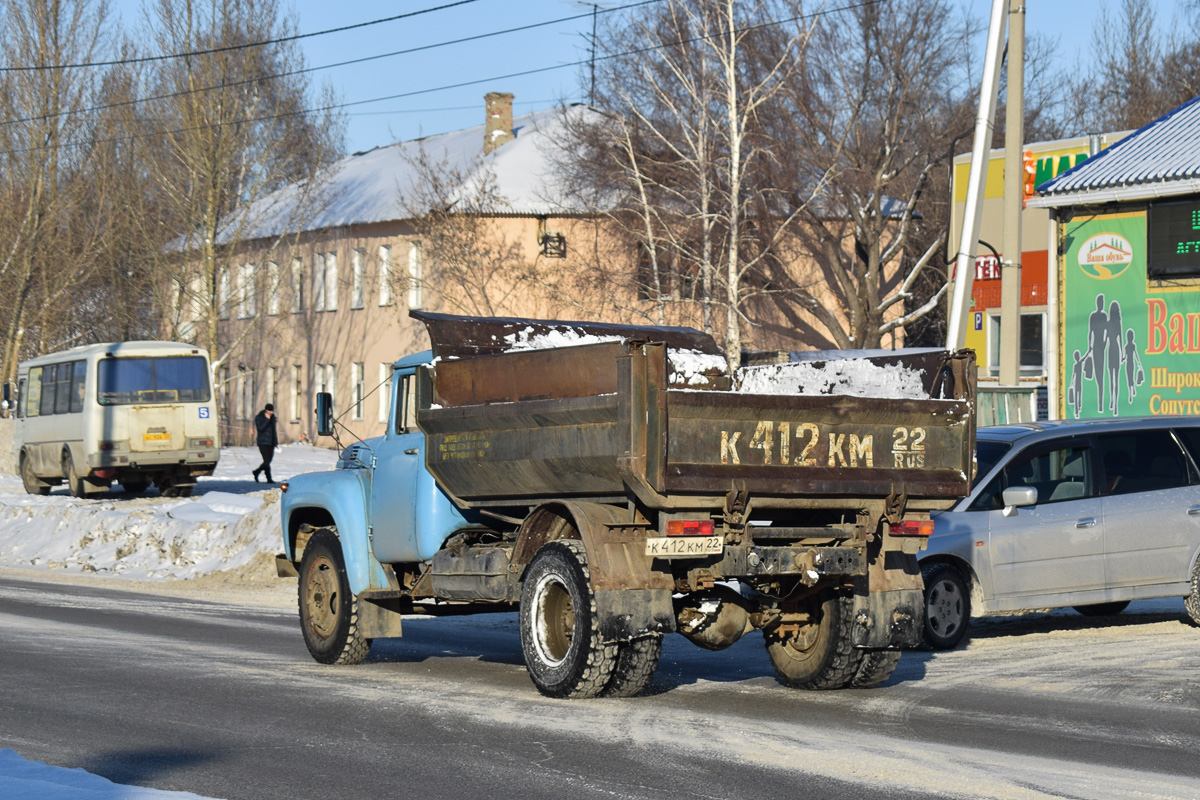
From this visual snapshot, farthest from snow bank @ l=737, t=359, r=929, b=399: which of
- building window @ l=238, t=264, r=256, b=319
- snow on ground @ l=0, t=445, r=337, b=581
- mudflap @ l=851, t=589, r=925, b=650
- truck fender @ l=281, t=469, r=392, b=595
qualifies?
building window @ l=238, t=264, r=256, b=319

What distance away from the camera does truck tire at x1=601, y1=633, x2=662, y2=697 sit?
8938mm

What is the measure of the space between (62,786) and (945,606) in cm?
752

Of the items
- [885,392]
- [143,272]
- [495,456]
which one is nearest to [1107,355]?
[885,392]

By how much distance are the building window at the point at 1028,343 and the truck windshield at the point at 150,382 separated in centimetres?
1720

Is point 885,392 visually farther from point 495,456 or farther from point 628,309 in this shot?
point 628,309

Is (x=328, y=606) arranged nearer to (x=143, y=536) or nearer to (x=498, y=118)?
(x=143, y=536)

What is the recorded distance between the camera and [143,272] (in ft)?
180

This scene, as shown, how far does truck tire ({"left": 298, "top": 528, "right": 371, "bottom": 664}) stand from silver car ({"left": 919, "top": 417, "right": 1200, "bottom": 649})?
14.6 ft

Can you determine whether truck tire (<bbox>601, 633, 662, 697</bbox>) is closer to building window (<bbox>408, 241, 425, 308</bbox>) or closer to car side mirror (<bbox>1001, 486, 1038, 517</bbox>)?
car side mirror (<bbox>1001, 486, 1038, 517</bbox>)

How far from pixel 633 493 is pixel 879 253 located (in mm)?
37799

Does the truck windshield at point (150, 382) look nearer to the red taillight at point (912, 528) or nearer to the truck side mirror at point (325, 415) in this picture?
the truck side mirror at point (325, 415)

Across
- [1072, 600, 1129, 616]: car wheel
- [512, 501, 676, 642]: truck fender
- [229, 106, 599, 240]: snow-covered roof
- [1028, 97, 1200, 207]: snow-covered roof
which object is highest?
[229, 106, 599, 240]: snow-covered roof

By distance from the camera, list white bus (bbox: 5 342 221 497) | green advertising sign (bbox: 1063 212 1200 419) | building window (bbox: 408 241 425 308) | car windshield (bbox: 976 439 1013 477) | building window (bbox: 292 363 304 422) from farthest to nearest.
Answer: building window (bbox: 292 363 304 422), building window (bbox: 408 241 425 308), white bus (bbox: 5 342 221 497), green advertising sign (bbox: 1063 212 1200 419), car windshield (bbox: 976 439 1013 477)

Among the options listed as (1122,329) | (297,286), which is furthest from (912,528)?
(297,286)
